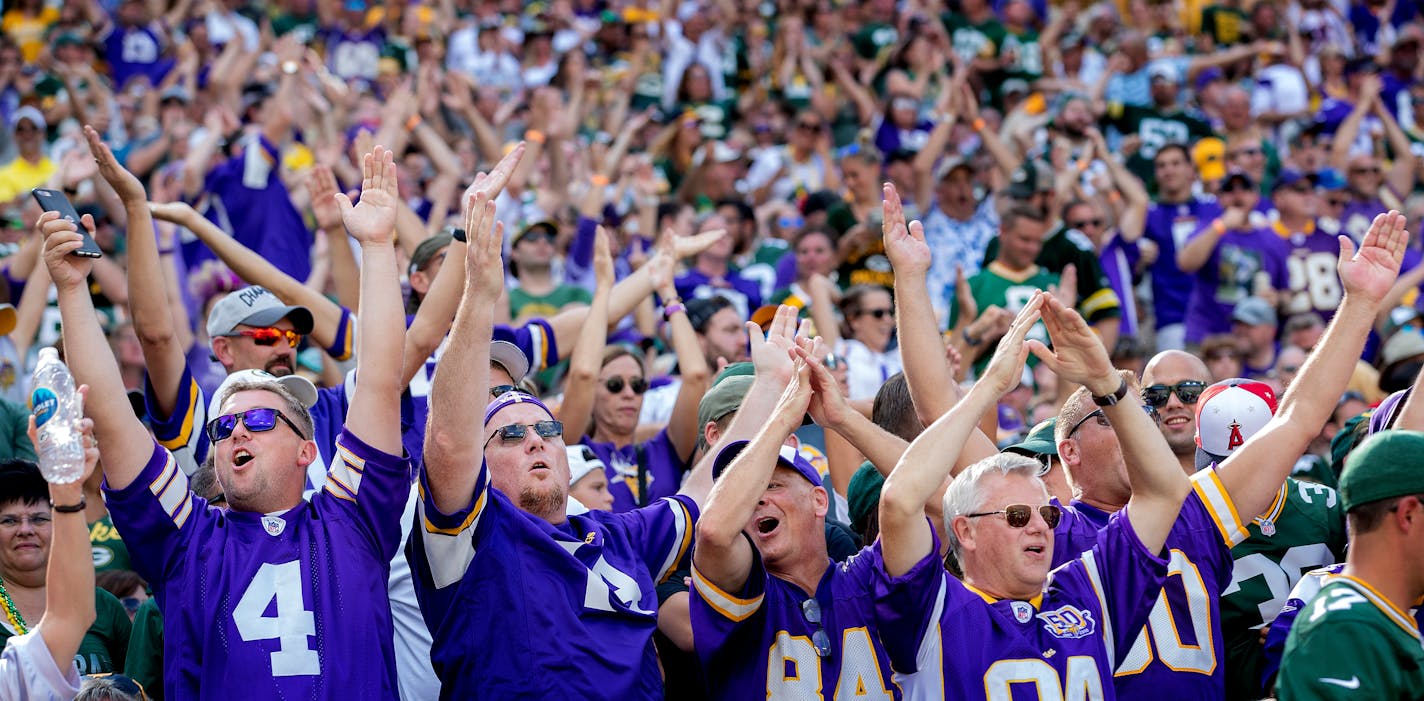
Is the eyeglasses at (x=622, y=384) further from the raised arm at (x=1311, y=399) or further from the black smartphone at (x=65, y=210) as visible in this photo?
the raised arm at (x=1311, y=399)

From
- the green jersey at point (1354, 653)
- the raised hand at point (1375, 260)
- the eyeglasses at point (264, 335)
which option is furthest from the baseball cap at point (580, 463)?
the green jersey at point (1354, 653)

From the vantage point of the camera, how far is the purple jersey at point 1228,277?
444 inches

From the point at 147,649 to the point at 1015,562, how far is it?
2823 millimetres

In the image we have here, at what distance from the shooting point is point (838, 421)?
468 cm

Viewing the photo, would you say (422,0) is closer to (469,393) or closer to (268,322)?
(268,322)

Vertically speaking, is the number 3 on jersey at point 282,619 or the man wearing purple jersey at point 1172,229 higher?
the man wearing purple jersey at point 1172,229

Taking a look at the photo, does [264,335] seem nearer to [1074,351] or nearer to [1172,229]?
[1074,351]

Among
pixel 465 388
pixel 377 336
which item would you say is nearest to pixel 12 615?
pixel 377 336

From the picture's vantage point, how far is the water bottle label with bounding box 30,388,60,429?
4.07m

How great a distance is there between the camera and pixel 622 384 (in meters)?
Answer: 7.27

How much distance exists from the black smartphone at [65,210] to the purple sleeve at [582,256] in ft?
19.9

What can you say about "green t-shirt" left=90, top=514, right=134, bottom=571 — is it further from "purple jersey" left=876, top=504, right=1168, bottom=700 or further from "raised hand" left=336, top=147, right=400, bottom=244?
"purple jersey" left=876, top=504, right=1168, bottom=700

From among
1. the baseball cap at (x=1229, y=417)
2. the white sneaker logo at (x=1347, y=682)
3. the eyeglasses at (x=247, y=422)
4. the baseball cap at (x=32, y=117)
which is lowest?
the white sneaker logo at (x=1347, y=682)

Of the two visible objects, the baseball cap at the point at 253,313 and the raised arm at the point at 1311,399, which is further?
the baseball cap at the point at 253,313
